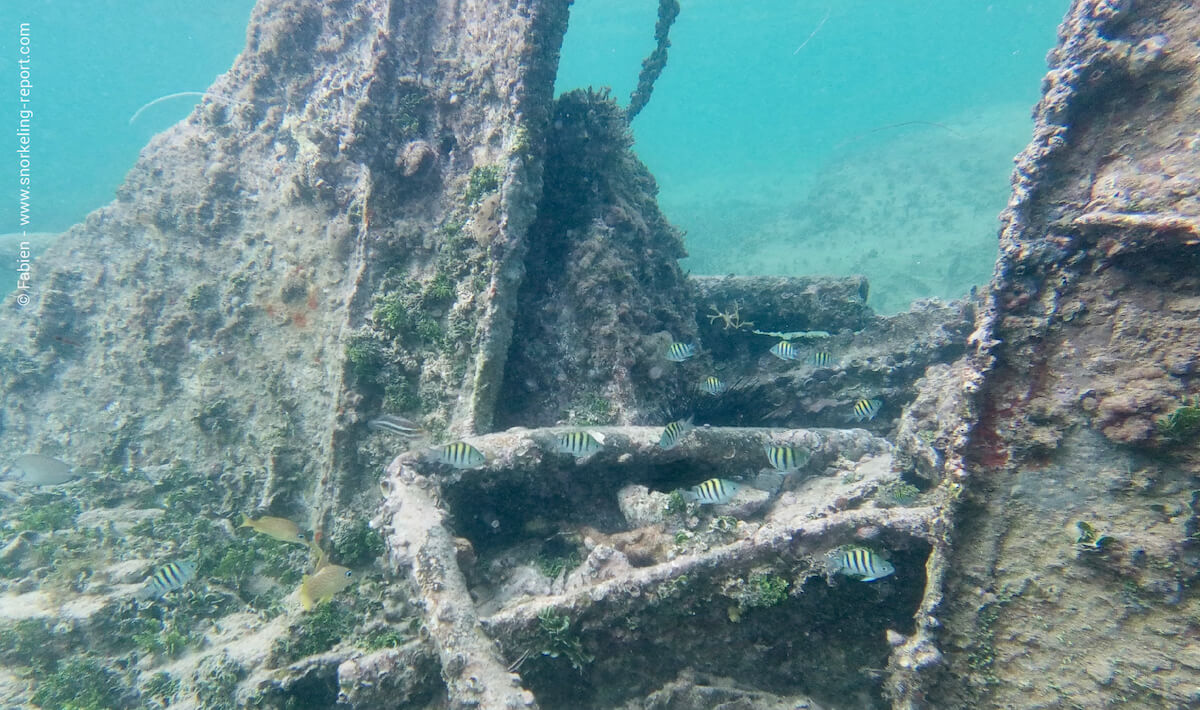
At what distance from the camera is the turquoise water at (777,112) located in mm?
29344

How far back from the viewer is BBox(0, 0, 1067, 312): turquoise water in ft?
96.3

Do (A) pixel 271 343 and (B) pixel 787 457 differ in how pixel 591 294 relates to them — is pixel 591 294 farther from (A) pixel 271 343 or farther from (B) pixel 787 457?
(A) pixel 271 343

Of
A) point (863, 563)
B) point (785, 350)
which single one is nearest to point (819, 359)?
point (785, 350)

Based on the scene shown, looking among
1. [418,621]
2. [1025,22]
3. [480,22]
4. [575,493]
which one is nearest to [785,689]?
[575,493]

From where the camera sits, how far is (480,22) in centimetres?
726

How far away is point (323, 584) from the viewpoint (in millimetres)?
5051

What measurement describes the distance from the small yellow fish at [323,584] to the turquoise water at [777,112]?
69.5 feet

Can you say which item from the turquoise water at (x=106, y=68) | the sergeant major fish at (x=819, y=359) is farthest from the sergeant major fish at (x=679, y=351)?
the turquoise water at (x=106, y=68)

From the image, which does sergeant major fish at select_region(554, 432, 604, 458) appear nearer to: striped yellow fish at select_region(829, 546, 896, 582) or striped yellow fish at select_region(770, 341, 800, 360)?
striped yellow fish at select_region(829, 546, 896, 582)

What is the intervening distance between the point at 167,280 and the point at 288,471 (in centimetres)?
496

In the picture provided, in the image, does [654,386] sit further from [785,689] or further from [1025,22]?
[1025,22]

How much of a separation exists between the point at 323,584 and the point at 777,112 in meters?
148

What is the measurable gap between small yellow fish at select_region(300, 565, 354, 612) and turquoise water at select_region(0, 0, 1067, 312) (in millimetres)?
21179

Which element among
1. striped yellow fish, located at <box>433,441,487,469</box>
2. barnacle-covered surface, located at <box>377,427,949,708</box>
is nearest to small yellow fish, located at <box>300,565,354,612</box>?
barnacle-covered surface, located at <box>377,427,949,708</box>
